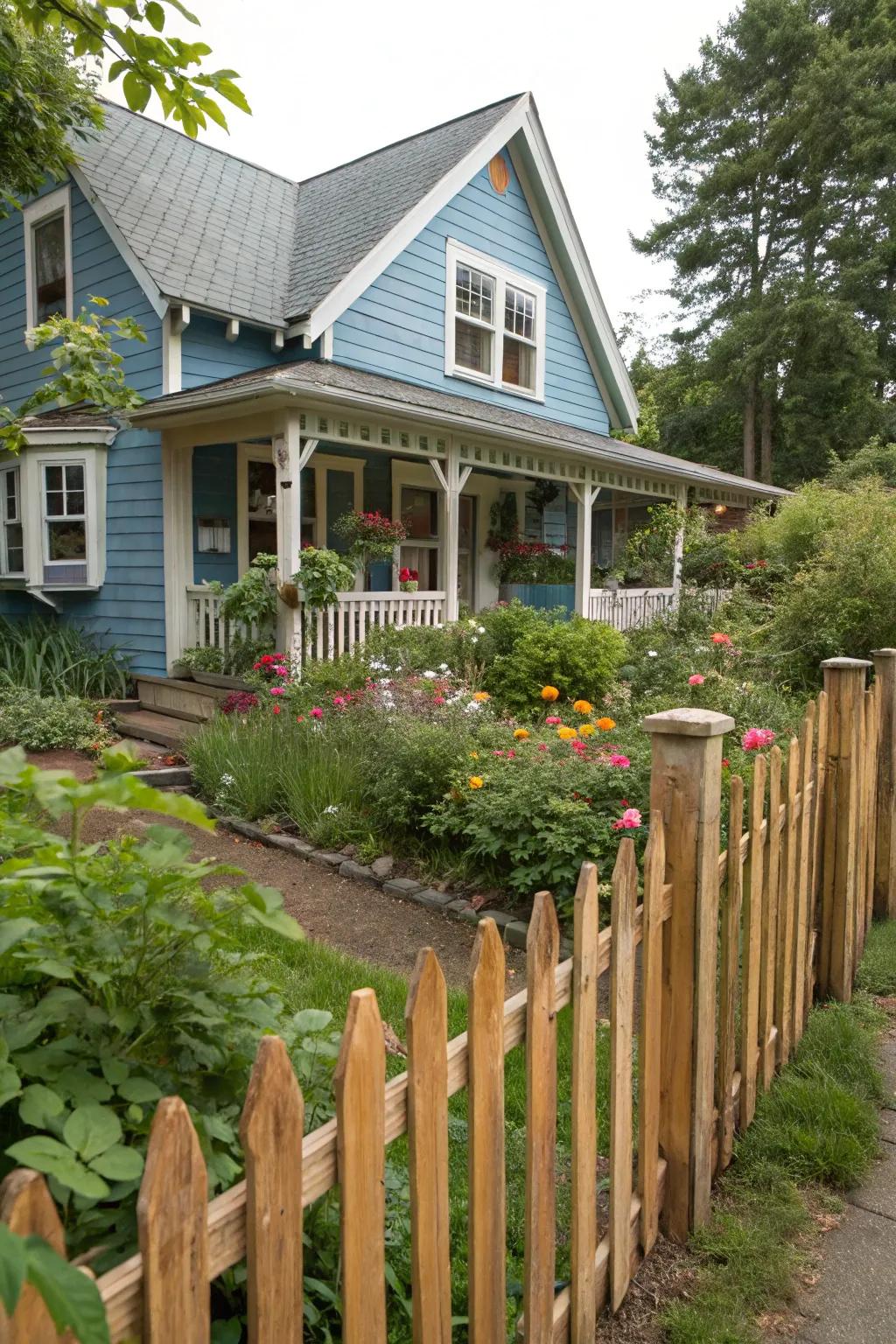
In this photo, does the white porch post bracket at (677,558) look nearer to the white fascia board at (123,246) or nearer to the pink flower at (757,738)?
the white fascia board at (123,246)

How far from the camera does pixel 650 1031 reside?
6.70 feet

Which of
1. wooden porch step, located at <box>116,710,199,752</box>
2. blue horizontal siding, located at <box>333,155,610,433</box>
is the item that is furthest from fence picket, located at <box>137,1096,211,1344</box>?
blue horizontal siding, located at <box>333,155,610,433</box>

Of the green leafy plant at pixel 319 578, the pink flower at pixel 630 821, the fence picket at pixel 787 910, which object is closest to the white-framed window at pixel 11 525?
the green leafy plant at pixel 319 578

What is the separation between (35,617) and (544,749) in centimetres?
868

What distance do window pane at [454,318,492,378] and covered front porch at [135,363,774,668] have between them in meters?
1.25

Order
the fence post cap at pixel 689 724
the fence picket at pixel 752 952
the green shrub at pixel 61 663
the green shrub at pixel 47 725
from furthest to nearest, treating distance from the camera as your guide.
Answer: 1. the green shrub at pixel 61 663
2. the green shrub at pixel 47 725
3. the fence picket at pixel 752 952
4. the fence post cap at pixel 689 724

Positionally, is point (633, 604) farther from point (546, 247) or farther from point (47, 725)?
point (47, 725)

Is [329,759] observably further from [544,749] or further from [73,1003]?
[73,1003]

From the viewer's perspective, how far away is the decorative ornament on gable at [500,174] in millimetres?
13317

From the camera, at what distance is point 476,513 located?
14359 mm

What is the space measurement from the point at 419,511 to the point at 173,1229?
1299cm

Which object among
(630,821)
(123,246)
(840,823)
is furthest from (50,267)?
(840,823)

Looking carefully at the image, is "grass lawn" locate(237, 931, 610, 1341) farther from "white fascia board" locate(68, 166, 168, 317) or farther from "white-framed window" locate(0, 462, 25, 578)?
"white-framed window" locate(0, 462, 25, 578)

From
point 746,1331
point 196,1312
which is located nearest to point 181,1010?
point 196,1312
